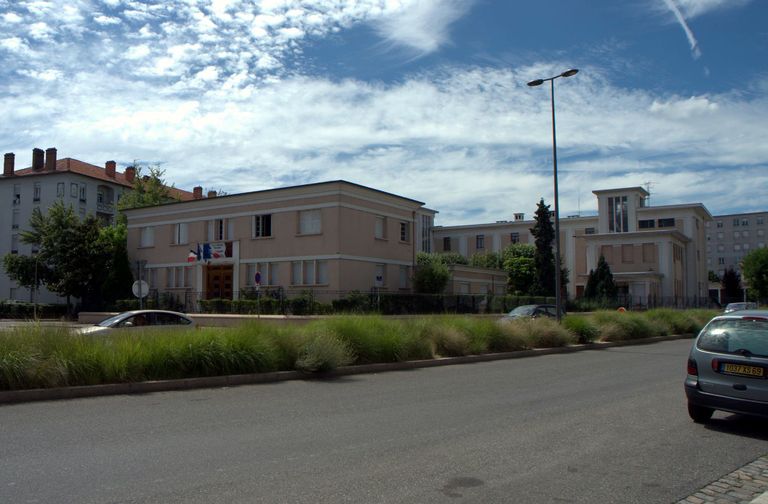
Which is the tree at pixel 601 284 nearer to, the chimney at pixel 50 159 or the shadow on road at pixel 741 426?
the shadow on road at pixel 741 426

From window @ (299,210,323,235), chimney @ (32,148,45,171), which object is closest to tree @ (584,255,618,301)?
window @ (299,210,323,235)

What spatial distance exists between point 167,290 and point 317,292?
13.8 m

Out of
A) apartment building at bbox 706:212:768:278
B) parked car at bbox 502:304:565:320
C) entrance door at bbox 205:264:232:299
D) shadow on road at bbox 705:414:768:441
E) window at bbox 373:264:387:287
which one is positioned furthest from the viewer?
apartment building at bbox 706:212:768:278

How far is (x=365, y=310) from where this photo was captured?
99.1 ft

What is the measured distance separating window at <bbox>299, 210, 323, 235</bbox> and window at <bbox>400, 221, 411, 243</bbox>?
5.90m

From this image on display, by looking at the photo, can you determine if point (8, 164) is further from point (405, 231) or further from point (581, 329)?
point (581, 329)

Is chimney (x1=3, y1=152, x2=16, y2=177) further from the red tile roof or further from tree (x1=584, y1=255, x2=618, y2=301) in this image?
tree (x1=584, y1=255, x2=618, y2=301)

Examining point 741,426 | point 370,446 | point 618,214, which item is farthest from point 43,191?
point 741,426

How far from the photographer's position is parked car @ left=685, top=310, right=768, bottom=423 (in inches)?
321

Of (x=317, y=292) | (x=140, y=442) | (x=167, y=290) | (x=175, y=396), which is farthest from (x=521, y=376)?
(x=167, y=290)

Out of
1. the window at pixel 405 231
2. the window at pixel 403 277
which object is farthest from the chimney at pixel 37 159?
the window at pixel 403 277

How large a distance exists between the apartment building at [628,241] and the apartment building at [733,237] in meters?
52.1

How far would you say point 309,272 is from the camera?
35.5 m

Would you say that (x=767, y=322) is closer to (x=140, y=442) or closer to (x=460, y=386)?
(x=460, y=386)
